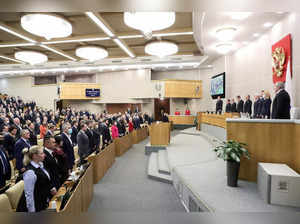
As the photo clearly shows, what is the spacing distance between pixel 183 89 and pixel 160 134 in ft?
27.5

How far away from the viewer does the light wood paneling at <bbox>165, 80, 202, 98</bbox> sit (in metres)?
15.2

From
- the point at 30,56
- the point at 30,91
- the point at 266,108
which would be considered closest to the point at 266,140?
the point at 266,108

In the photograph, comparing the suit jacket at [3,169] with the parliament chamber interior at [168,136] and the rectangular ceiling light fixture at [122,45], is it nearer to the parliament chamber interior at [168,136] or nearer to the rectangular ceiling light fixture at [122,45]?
the parliament chamber interior at [168,136]

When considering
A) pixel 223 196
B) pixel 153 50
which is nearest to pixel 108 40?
pixel 153 50

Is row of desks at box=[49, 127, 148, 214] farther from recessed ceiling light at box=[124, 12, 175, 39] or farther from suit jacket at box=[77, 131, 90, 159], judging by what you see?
recessed ceiling light at box=[124, 12, 175, 39]

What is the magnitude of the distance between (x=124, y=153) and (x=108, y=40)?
5.35 meters

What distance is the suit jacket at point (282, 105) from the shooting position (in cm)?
360

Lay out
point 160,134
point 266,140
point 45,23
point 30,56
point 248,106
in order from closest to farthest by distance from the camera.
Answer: point 266,140
point 45,23
point 248,106
point 160,134
point 30,56

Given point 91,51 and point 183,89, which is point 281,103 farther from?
point 183,89

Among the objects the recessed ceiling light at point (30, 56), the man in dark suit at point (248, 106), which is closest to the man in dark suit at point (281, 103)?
the man in dark suit at point (248, 106)

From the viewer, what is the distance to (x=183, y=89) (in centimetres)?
1534

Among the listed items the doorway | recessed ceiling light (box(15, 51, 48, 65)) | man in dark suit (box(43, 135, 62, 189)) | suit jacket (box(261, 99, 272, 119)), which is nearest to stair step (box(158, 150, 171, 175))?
man in dark suit (box(43, 135, 62, 189))

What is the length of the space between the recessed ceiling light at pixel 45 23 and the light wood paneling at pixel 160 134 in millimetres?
4760

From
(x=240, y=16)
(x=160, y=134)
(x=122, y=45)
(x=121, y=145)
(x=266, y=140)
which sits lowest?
(x=121, y=145)
